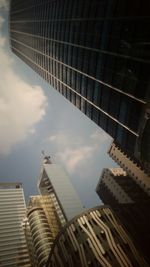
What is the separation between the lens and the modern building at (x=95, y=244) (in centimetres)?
6106

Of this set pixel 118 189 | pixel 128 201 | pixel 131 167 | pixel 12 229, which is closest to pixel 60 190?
pixel 118 189

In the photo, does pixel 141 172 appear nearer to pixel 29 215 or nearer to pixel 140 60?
pixel 29 215

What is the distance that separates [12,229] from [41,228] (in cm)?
4165

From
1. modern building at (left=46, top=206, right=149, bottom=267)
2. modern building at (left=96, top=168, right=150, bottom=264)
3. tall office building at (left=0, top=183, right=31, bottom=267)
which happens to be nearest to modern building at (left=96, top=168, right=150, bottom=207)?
modern building at (left=96, top=168, right=150, bottom=264)

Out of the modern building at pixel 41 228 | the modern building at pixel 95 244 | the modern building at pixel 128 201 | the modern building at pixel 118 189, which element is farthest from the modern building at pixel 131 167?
the modern building at pixel 41 228

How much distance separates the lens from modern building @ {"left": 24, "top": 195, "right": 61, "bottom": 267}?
374ft

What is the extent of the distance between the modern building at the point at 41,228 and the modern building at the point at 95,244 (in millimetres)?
40947

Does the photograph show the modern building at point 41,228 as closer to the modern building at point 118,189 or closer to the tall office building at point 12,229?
the tall office building at point 12,229

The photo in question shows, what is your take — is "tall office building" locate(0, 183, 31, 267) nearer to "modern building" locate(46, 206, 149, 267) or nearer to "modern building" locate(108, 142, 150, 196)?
"modern building" locate(108, 142, 150, 196)

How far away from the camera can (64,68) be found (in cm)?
8094

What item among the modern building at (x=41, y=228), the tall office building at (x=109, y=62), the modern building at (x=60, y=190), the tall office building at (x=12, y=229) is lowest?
the tall office building at (x=12, y=229)

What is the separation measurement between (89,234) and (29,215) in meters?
73.5

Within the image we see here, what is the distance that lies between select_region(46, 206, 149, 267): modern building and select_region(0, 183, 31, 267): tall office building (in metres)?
76.8

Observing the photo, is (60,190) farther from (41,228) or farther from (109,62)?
(109,62)
